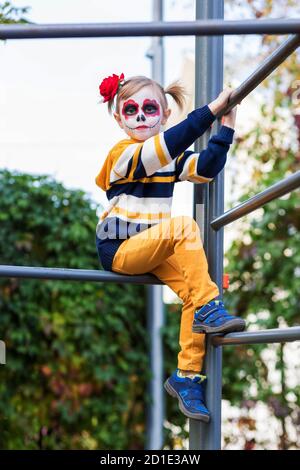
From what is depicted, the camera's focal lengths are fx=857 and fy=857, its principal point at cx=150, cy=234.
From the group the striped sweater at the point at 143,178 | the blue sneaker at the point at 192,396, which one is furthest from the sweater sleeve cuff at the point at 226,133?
the blue sneaker at the point at 192,396

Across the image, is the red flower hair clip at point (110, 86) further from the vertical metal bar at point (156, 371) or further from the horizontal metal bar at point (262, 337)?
the vertical metal bar at point (156, 371)

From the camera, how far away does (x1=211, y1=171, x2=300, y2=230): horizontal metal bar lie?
1.46 m

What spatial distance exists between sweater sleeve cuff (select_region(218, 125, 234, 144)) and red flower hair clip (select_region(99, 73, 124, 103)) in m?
0.32

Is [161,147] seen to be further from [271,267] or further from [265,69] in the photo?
[271,267]

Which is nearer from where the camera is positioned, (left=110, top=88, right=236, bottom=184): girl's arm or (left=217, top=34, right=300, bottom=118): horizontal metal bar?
(left=217, top=34, right=300, bottom=118): horizontal metal bar

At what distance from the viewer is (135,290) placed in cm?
494

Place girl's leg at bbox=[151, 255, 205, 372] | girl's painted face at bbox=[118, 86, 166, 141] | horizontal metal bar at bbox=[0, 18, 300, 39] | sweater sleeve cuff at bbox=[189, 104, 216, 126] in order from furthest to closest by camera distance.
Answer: girl's painted face at bbox=[118, 86, 166, 141]
girl's leg at bbox=[151, 255, 205, 372]
sweater sleeve cuff at bbox=[189, 104, 216, 126]
horizontal metal bar at bbox=[0, 18, 300, 39]

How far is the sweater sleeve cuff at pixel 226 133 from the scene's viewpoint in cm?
A: 188

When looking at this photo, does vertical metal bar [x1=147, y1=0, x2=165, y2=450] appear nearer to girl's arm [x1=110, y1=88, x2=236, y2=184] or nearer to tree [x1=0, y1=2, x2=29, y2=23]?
tree [x1=0, y1=2, x2=29, y2=23]

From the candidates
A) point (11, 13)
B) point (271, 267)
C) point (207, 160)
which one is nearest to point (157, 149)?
point (207, 160)

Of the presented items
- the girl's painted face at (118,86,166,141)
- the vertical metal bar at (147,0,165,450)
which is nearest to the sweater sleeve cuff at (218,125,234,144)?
the girl's painted face at (118,86,166,141)

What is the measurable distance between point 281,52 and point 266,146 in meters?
3.81

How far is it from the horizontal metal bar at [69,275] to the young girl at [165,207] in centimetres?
2
